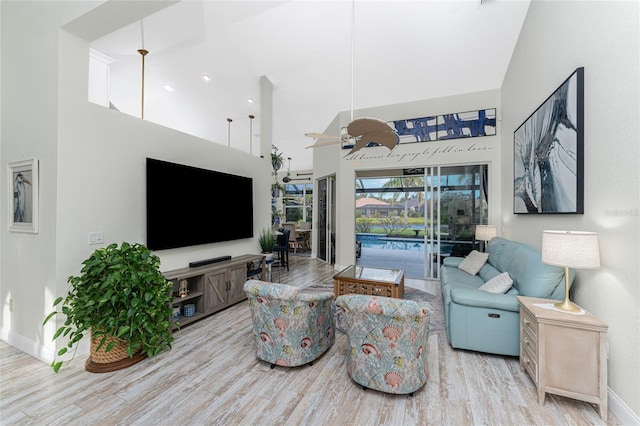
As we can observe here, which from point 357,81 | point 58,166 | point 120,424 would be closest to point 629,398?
point 120,424

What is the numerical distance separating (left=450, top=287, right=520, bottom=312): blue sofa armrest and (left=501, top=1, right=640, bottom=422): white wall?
20.9 inches

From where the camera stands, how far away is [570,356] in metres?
1.88

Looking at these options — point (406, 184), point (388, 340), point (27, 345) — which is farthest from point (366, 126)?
point (406, 184)

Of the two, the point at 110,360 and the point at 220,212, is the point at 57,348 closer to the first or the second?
the point at 110,360

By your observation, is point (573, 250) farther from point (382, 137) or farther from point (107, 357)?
point (107, 357)

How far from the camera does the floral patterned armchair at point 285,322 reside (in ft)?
7.25

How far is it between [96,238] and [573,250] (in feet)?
13.9

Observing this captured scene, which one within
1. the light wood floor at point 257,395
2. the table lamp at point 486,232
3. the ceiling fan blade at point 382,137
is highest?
the ceiling fan blade at point 382,137

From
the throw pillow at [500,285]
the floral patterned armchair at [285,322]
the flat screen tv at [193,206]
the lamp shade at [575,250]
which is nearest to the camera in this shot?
the lamp shade at [575,250]

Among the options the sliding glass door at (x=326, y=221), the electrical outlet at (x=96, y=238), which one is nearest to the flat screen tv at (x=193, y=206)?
the electrical outlet at (x=96, y=238)

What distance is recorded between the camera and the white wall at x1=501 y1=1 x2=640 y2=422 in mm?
1755

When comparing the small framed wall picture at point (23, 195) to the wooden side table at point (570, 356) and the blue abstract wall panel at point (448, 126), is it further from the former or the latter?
the blue abstract wall panel at point (448, 126)

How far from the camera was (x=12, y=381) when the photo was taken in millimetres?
2211

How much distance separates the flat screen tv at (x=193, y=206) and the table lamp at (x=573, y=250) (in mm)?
3867
